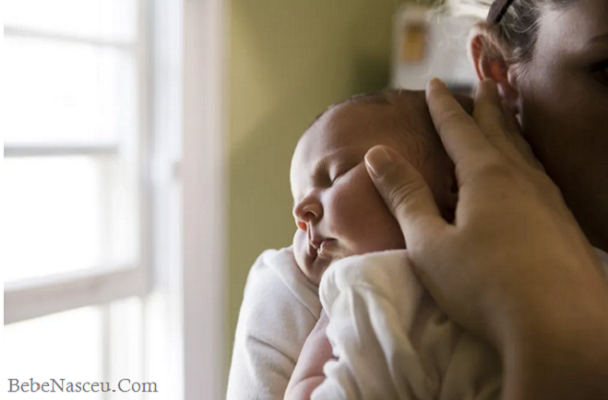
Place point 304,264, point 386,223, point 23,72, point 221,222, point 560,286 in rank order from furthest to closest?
point 221,222 < point 23,72 < point 304,264 < point 386,223 < point 560,286

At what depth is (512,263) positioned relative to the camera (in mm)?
517

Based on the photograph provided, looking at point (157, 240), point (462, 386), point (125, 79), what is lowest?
point (157, 240)

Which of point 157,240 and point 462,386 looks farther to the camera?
point 157,240

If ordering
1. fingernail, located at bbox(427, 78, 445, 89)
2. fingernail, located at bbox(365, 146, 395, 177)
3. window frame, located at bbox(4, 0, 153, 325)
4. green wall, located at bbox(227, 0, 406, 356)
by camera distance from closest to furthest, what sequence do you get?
1. fingernail, located at bbox(365, 146, 395, 177)
2. fingernail, located at bbox(427, 78, 445, 89)
3. window frame, located at bbox(4, 0, 153, 325)
4. green wall, located at bbox(227, 0, 406, 356)

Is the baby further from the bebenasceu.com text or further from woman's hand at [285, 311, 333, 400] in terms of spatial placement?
the bebenasceu.com text

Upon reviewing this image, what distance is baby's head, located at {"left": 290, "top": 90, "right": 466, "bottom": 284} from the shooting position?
653 millimetres

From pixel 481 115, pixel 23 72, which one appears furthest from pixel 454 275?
pixel 23 72

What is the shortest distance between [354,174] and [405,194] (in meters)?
0.08

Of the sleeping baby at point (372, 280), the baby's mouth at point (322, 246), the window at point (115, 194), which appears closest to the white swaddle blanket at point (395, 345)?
the sleeping baby at point (372, 280)

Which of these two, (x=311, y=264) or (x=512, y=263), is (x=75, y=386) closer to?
(x=311, y=264)

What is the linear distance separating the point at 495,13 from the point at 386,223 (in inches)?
13.9

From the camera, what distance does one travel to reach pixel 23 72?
4.78ft

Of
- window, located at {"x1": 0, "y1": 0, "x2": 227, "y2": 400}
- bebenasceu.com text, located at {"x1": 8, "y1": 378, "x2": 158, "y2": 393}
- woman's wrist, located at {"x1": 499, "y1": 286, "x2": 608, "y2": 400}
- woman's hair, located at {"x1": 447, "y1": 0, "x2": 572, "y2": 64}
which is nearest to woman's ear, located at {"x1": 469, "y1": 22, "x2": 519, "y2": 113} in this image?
woman's hair, located at {"x1": 447, "y1": 0, "x2": 572, "y2": 64}

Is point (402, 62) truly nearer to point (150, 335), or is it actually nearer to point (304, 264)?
point (150, 335)
